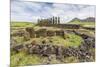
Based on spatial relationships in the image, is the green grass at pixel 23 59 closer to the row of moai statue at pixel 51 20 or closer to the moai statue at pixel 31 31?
the moai statue at pixel 31 31

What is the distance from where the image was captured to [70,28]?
2541mm

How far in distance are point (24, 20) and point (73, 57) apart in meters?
0.80

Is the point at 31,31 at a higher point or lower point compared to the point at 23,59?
higher

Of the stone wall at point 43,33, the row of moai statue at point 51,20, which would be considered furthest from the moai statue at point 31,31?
the row of moai statue at point 51,20

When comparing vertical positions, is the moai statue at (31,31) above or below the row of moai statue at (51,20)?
below

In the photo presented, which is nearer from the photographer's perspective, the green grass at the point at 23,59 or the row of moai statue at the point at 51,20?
the green grass at the point at 23,59

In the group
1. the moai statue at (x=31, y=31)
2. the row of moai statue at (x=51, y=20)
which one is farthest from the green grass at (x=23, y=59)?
the row of moai statue at (x=51, y=20)

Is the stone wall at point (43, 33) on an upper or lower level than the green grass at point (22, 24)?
lower

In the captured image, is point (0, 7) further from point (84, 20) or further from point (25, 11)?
point (84, 20)

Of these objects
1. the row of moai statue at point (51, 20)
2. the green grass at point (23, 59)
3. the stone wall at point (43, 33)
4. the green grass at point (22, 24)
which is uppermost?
the row of moai statue at point (51, 20)

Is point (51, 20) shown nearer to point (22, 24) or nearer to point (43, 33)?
point (43, 33)

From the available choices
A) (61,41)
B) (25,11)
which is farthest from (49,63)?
(25,11)

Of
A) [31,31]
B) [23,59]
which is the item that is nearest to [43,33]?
[31,31]

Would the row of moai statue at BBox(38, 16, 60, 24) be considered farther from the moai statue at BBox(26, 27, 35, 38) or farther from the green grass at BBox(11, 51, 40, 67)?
the green grass at BBox(11, 51, 40, 67)
